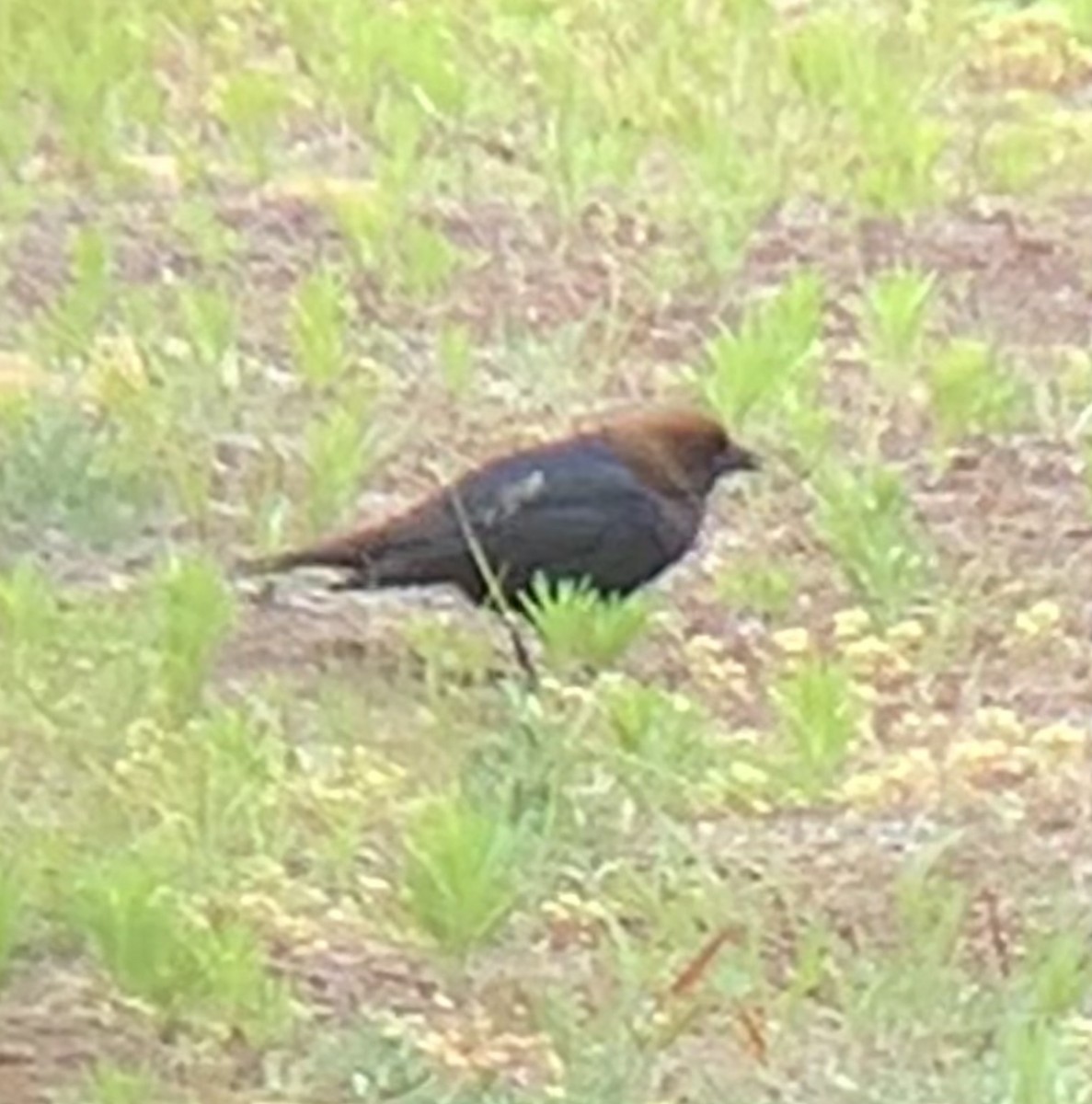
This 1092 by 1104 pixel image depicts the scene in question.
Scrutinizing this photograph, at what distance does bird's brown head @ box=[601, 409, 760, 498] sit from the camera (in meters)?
6.88

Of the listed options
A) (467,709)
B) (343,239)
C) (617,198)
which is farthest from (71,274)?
(467,709)

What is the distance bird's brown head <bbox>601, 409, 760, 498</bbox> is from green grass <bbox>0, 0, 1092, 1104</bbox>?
0.17 metres

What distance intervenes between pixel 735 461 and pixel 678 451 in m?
0.10

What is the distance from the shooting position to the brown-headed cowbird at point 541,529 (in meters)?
6.69

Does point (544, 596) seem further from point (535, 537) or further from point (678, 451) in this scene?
point (678, 451)

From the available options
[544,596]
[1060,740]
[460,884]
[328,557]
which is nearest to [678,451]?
[544,596]

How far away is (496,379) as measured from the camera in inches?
321

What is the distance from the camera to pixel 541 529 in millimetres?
6691

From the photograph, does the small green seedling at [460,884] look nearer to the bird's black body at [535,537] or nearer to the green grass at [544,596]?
the green grass at [544,596]

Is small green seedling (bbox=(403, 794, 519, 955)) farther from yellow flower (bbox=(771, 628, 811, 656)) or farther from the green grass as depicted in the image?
yellow flower (bbox=(771, 628, 811, 656))

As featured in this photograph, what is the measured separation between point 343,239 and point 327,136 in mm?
960

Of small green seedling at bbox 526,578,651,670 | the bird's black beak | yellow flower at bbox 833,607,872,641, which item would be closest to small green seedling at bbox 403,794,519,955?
small green seedling at bbox 526,578,651,670

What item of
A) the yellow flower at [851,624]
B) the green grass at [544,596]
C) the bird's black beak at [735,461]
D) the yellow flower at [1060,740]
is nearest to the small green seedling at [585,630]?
the green grass at [544,596]

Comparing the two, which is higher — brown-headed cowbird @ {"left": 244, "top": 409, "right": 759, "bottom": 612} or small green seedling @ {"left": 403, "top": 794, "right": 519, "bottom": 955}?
small green seedling @ {"left": 403, "top": 794, "right": 519, "bottom": 955}
